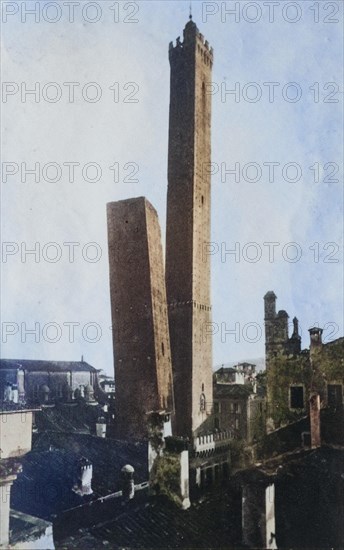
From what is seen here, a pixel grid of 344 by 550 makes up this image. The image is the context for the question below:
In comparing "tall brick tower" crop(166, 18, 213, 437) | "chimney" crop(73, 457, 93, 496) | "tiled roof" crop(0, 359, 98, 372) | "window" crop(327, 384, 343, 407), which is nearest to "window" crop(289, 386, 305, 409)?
"window" crop(327, 384, 343, 407)

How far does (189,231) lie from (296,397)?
24.5 feet

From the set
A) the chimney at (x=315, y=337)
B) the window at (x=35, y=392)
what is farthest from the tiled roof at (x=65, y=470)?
the window at (x=35, y=392)

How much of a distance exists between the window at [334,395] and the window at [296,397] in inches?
37.0

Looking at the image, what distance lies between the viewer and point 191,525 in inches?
302

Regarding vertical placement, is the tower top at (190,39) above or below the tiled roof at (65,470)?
above

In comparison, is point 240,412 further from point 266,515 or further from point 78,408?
point 266,515

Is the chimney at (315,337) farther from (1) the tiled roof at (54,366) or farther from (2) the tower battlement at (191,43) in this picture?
(1) the tiled roof at (54,366)

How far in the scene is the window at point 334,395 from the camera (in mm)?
14453

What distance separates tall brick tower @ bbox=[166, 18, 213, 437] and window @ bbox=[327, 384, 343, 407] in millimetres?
5136

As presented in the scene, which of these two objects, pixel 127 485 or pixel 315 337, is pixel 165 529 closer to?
pixel 127 485

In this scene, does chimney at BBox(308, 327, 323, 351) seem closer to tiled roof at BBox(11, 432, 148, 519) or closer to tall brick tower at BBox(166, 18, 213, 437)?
tall brick tower at BBox(166, 18, 213, 437)

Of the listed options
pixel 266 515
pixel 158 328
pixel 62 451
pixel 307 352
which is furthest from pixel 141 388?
pixel 266 515

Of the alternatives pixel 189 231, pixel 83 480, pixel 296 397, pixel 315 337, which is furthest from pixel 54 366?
pixel 83 480

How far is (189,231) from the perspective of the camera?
18.6 meters
